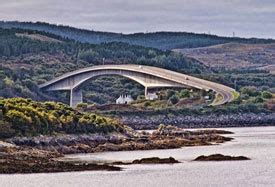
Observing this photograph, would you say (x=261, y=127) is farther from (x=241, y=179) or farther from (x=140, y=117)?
(x=241, y=179)

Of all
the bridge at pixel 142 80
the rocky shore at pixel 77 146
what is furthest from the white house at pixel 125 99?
the rocky shore at pixel 77 146

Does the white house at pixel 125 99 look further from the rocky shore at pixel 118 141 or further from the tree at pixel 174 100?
the rocky shore at pixel 118 141

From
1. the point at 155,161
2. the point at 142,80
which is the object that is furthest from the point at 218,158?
the point at 142,80

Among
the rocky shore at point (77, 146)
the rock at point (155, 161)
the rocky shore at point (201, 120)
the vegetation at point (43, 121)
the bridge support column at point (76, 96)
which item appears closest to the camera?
the rocky shore at point (77, 146)

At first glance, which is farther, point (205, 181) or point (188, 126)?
point (188, 126)

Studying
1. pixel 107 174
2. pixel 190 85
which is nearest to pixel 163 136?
pixel 107 174
